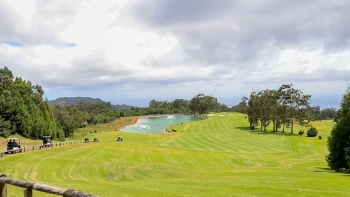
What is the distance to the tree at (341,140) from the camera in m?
24.4

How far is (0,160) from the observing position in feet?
87.1

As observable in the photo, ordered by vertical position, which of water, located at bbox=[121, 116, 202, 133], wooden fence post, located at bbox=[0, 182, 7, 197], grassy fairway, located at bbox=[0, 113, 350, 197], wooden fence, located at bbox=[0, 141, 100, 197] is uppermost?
wooden fence, located at bbox=[0, 141, 100, 197]

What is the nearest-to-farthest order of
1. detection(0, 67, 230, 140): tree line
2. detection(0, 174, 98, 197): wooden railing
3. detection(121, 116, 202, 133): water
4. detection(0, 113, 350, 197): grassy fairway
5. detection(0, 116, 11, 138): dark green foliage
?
detection(0, 174, 98, 197): wooden railing, detection(0, 113, 350, 197): grassy fairway, detection(0, 116, 11, 138): dark green foliage, detection(0, 67, 230, 140): tree line, detection(121, 116, 202, 133): water

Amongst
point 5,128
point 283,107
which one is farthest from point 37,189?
point 283,107

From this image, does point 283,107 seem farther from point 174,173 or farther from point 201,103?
point 201,103

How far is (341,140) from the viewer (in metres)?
24.7

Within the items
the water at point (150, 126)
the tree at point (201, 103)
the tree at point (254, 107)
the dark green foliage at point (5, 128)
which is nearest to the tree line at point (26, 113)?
the dark green foliage at point (5, 128)

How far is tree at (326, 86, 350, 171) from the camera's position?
959 inches

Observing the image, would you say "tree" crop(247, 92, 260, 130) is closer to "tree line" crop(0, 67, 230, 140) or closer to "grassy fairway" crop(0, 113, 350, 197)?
"grassy fairway" crop(0, 113, 350, 197)

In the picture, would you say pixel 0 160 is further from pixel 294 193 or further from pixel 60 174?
pixel 294 193

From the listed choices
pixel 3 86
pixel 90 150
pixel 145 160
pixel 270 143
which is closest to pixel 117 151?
pixel 90 150

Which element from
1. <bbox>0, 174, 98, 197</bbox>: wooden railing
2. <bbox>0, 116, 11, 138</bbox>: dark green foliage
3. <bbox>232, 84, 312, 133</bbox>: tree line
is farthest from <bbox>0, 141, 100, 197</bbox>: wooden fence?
<bbox>232, 84, 312, 133</bbox>: tree line

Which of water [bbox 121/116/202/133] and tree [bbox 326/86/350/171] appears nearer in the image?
tree [bbox 326/86/350/171]

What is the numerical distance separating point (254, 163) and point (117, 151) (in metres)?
19.1
